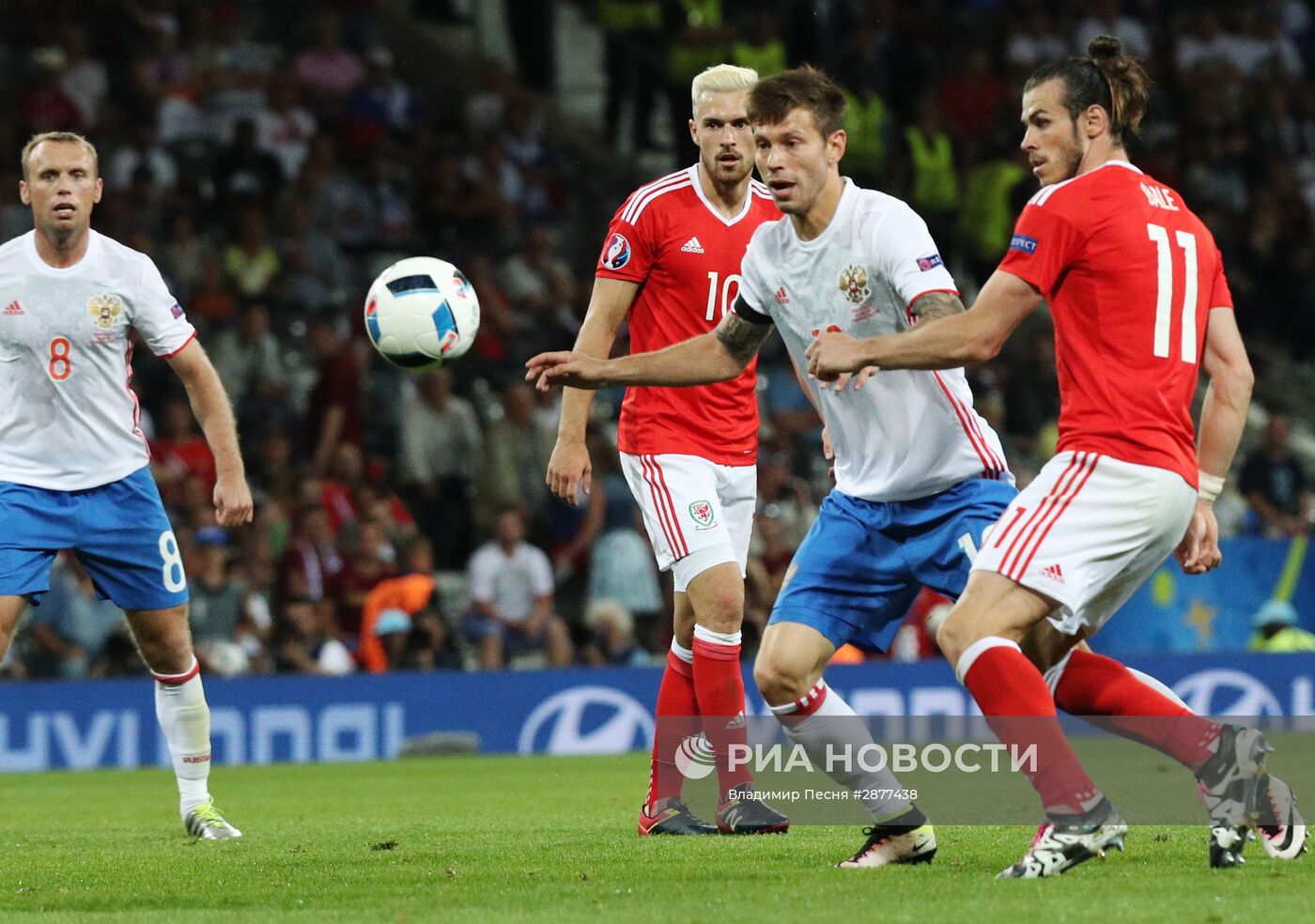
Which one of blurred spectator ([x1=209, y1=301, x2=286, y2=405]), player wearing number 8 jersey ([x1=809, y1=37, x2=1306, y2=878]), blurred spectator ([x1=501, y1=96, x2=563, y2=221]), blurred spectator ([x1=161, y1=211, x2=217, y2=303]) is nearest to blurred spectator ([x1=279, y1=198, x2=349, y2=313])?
blurred spectator ([x1=161, y1=211, x2=217, y2=303])

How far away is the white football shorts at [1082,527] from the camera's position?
5621 millimetres

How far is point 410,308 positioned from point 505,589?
23.4ft

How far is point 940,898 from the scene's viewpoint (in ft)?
17.7

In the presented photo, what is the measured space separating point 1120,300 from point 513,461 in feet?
33.6

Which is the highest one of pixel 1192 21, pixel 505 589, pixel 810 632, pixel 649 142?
pixel 1192 21

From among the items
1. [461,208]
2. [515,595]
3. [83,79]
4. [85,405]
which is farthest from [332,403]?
[85,405]

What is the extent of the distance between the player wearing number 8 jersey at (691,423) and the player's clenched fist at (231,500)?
47.0 inches

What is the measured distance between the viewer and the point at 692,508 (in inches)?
308

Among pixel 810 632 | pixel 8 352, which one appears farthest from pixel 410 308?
pixel 810 632

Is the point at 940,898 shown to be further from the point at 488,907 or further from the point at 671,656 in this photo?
the point at 671,656

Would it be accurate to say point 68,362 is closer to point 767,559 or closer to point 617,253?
point 617,253

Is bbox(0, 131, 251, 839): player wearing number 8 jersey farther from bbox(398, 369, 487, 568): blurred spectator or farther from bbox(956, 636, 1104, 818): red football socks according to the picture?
bbox(398, 369, 487, 568): blurred spectator

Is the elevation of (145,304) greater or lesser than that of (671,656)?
greater

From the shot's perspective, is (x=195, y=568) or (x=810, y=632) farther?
(x=195, y=568)
